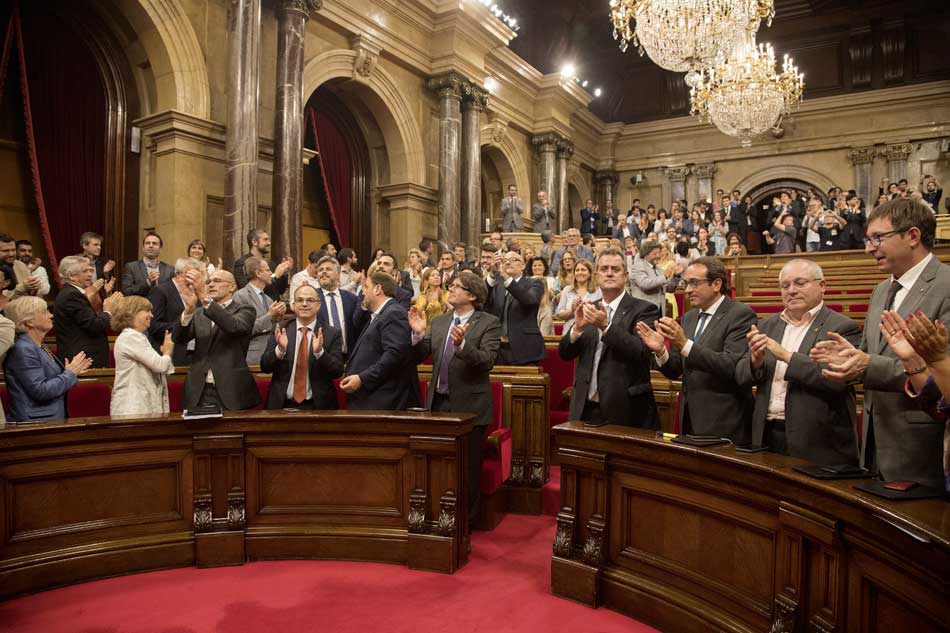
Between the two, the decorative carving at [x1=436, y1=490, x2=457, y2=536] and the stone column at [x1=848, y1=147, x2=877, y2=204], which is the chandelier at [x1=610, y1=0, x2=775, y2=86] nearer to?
the decorative carving at [x1=436, y1=490, x2=457, y2=536]

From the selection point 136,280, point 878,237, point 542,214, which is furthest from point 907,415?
point 542,214

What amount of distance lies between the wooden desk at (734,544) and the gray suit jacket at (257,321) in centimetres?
206

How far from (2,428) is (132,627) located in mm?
1005

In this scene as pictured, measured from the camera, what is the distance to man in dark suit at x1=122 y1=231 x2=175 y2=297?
5.12 metres

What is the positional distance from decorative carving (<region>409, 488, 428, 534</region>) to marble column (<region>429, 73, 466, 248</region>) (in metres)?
8.02

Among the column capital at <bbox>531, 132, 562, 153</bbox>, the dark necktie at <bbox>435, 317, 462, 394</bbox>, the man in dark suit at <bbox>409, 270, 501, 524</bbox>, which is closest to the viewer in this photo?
the man in dark suit at <bbox>409, 270, 501, 524</bbox>

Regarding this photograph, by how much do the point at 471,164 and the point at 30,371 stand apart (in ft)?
29.7

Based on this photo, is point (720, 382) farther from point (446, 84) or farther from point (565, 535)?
point (446, 84)

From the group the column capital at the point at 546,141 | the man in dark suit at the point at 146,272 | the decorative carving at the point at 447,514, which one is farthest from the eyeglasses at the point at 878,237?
the column capital at the point at 546,141

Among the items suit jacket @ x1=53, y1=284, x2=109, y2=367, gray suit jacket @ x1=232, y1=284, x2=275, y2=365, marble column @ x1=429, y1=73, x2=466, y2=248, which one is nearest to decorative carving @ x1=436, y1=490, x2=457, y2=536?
gray suit jacket @ x1=232, y1=284, x2=275, y2=365

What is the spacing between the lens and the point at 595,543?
265 cm

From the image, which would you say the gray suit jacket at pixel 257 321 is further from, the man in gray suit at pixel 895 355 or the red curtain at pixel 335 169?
the red curtain at pixel 335 169

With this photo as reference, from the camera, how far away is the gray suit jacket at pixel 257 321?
3.97 meters

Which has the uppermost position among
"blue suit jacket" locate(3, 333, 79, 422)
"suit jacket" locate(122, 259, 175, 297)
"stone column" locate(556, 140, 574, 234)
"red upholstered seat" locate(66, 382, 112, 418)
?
"stone column" locate(556, 140, 574, 234)
